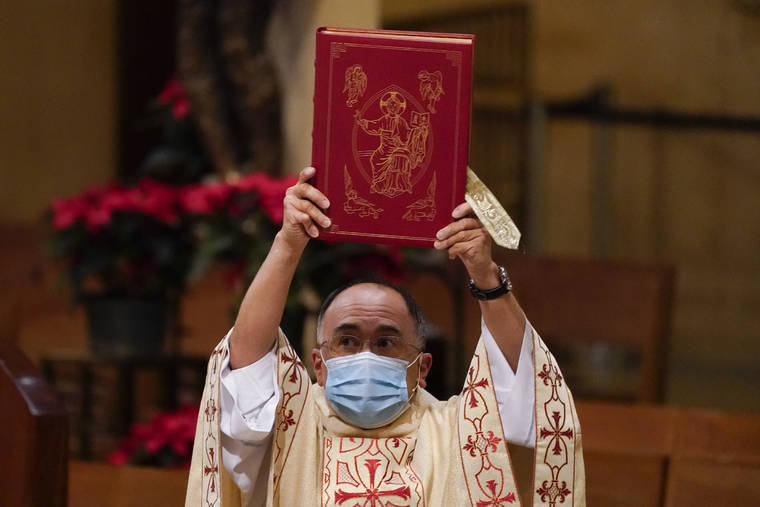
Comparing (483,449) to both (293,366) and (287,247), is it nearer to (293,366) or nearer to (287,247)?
(293,366)

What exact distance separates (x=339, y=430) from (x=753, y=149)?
617 cm

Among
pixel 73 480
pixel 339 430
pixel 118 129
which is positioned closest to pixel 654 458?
pixel 339 430

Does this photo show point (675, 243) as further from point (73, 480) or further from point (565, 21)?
point (73, 480)

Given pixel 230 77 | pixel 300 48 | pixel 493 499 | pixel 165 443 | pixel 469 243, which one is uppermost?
pixel 300 48

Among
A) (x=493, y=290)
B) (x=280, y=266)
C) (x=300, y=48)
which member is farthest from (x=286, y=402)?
(x=300, y=48)

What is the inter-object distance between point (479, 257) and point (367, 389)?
0.40 meters

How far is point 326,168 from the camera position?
9.05 feet

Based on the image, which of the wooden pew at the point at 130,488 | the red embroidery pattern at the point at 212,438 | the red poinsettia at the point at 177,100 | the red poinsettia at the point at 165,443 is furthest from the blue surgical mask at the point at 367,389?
the red poinsettia at the point at 177,100

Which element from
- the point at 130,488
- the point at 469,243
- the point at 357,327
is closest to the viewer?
the point at 469,243

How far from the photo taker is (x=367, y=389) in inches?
112

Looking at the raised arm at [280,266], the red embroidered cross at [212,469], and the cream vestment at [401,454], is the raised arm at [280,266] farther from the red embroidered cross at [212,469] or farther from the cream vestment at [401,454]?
the red embroidered cross at [212,469]

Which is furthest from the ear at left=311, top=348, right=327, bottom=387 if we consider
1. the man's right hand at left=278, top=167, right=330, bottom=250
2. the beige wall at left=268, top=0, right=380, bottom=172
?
the beige wall at left=268, top=0, right=380, bottom=172

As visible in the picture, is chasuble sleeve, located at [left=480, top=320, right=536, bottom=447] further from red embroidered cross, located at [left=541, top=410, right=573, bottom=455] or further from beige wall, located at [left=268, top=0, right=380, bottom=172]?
beige wall, located at [left=268, top=0, right=380, bottom=172]

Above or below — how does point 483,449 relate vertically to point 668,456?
above
